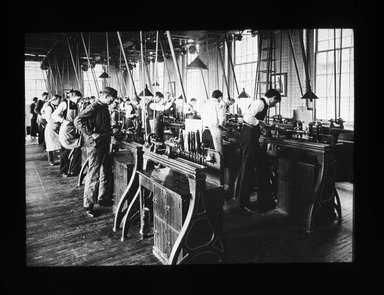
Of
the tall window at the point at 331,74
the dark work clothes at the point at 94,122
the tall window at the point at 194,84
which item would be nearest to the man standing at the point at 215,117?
the dark work clothes at the point at 94,122

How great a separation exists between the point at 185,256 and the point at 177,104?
923 cm

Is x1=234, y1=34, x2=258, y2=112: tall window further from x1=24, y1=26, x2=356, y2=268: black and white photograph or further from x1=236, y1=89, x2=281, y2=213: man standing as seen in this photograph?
x1=236, y1=89, x2=281, y2=213: man standing

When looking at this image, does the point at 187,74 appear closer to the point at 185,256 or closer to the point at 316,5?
the point at 316,5

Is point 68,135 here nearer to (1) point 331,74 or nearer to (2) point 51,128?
(2) point 51,128

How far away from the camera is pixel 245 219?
3832 millimetres

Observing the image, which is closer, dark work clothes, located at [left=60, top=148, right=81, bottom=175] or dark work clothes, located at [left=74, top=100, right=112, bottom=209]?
dark work clothes, located at [left=74, top=100, right=112, bottom=209]

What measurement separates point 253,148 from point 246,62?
202 inches

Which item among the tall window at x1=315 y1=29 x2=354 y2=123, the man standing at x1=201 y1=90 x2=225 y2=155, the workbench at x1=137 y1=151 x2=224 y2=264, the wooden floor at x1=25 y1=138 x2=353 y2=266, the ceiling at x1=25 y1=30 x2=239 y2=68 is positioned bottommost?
the wooden floor at x1=25 y1=138 x2=353 y2=266

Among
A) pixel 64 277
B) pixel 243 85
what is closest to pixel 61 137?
pixel 64 277

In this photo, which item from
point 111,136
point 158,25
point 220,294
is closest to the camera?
point 220,294

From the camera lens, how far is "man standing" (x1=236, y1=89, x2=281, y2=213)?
4.08 metres

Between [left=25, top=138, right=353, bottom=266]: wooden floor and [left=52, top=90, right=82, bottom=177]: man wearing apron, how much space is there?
4.69 feet

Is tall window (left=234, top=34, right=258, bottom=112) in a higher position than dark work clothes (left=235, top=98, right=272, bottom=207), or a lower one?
higher

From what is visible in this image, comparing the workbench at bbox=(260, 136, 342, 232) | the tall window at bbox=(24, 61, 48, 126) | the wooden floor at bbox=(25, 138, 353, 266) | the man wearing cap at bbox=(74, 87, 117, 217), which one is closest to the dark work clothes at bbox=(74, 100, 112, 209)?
the man wearing cap at bbox=(74, 87, 117, 217)
